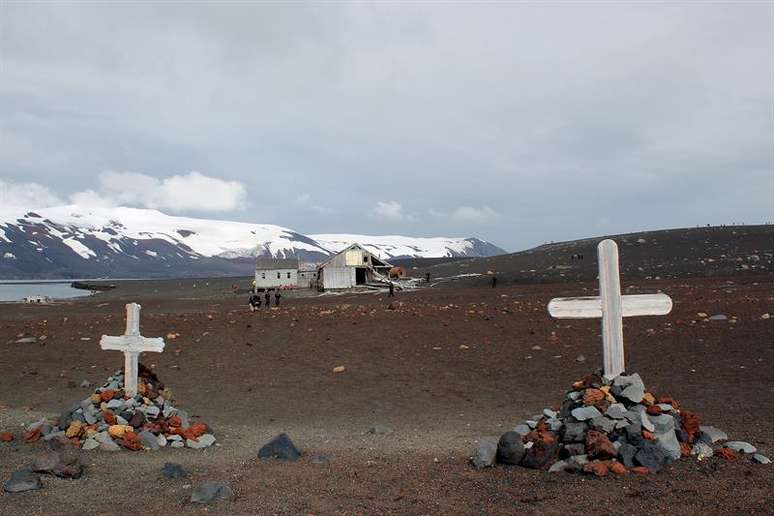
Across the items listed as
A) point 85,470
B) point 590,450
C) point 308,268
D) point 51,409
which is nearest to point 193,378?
point 51,409

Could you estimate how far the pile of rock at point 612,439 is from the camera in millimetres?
8156

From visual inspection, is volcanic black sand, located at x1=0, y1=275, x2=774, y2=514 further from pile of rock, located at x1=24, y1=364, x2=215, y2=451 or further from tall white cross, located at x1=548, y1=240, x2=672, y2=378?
tall white cross, located at x1=548, y1=240, x2=672, y2=378

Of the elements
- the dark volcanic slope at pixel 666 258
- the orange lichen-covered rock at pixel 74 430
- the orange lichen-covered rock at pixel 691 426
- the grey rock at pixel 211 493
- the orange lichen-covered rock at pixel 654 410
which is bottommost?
the grey rock at pixel 211 493

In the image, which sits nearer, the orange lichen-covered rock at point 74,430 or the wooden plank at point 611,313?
the wooden plank at point 611,313

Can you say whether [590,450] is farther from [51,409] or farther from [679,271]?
[679,271]

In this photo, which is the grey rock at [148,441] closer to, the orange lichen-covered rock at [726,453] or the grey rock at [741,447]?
the orange lichen-covered rock at [726,453]

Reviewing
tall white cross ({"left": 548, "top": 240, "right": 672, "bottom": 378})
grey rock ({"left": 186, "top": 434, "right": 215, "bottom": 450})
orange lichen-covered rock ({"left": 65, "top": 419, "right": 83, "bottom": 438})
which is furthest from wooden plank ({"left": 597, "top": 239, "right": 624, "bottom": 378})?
orange lichen-covered rock ({"left": 65, "top": 419, "right": 83, "bottom": 438})

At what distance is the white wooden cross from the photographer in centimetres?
1202

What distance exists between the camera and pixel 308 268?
86438mm

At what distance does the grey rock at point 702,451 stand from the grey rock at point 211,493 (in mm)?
6210

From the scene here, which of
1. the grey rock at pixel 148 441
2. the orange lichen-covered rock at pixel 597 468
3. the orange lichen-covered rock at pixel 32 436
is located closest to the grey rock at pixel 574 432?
the orange lichen-covered rock at pixel 597 468

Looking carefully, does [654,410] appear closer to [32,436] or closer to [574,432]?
[574,432]

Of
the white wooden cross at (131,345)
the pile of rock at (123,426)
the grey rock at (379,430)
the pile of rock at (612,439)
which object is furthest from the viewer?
the white wooden cross at (131,345)

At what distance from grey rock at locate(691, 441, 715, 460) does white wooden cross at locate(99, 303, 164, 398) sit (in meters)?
9.44
